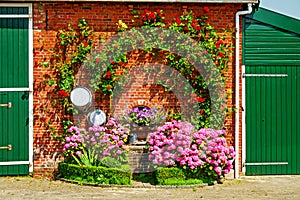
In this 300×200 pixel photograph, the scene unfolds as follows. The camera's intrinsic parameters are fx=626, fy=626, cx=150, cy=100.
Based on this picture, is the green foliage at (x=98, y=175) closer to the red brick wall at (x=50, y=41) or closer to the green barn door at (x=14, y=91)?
the red brick wall at (x=50, y=41)

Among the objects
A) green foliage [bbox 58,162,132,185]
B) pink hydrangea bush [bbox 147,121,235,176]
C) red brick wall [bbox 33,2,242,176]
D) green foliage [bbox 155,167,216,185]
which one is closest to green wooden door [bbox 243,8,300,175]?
pink hydrangea bush [bbox 147,121,235,176]

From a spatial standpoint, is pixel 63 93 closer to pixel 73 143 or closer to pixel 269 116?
pixel 73 143

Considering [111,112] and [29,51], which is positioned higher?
[29,51]

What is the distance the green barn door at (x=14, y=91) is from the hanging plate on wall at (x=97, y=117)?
1284 millimetres

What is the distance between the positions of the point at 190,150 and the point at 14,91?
3.71m

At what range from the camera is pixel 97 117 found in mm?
12562

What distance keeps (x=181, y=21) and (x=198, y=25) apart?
36 centimetres

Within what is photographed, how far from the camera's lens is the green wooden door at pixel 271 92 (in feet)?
42.5

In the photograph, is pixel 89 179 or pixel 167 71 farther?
pixel 167 71

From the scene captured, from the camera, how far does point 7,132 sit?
1248 centimetres

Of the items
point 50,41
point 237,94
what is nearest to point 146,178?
point 237,94

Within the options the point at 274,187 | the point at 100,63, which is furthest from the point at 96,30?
the point at 274,187

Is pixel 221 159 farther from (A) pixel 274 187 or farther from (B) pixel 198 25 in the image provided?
(B) pixel 198 25

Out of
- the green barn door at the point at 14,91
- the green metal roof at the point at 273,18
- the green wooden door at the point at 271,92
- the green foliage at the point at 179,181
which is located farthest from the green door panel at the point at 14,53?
the green metal roof at the point at 273,18
